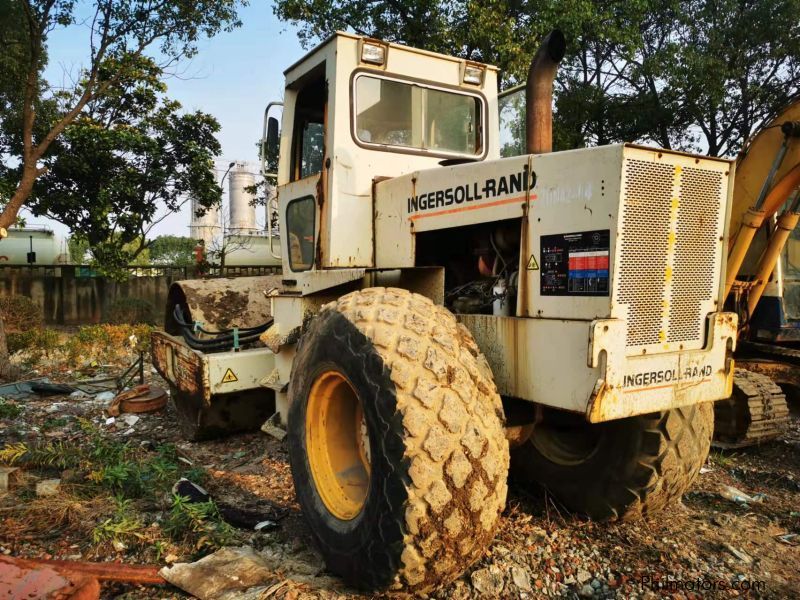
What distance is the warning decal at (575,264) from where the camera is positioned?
2.68 meters

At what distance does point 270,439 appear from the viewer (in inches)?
217

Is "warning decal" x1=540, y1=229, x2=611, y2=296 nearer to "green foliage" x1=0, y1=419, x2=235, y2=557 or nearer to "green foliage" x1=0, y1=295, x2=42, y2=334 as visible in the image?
"green foliage" x1=0, y1=419, x2=235, y2=557

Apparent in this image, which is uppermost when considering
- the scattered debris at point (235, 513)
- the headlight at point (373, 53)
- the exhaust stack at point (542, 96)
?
the headlight at point (373, 53)

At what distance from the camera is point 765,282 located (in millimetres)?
5688

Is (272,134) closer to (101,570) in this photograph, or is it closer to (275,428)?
(275,428)

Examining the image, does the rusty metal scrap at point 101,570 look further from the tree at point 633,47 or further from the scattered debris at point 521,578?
the tree at point 633,47

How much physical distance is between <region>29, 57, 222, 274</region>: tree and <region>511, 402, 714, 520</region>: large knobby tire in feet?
42.6

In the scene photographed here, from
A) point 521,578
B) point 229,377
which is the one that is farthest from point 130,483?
point 521,578

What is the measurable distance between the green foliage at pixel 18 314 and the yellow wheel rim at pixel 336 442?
35.0 ft

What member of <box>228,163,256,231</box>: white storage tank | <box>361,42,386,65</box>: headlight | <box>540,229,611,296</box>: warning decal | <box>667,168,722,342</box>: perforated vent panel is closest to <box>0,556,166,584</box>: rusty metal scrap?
<box>540,229,611,296</box>: warning decal

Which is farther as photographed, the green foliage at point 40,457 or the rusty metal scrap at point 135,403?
the rusty metal scrap at point 135,403

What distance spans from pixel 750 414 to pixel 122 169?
1423 cm

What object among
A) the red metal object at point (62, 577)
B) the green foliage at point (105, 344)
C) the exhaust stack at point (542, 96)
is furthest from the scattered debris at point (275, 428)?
the green foliage at point (105, 344)

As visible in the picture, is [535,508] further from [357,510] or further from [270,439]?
[270,439]
